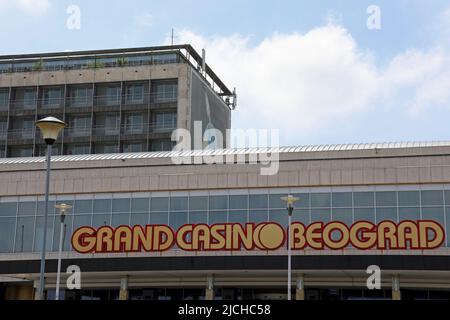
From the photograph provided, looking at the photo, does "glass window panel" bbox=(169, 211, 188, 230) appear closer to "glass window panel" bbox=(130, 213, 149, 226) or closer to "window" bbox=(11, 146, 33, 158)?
"glass window panel" bbox=(130, 213, 149, 226)

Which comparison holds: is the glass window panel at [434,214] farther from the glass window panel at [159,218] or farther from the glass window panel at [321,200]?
the glass window panel at [159,218]

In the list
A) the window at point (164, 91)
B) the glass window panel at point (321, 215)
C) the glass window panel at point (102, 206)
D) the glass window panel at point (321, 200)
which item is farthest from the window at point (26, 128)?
the glass window panel at point (321, 215)

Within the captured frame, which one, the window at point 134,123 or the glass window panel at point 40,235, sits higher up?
the window at point 134,123

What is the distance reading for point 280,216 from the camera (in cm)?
4738

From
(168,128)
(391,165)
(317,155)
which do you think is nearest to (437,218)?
(391,165)

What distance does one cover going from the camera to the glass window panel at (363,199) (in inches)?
1815

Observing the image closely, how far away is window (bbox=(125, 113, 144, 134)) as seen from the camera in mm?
97938

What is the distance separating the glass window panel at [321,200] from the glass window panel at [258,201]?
10.1ft

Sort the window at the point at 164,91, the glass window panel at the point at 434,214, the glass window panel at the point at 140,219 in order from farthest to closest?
the window at the point at 164,91
the glass window panel at the point at 140,219
the glass window panel at the point at 434,214

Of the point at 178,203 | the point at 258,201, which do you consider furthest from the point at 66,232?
the point at 258,201

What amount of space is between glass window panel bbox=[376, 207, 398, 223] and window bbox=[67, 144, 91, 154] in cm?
5989

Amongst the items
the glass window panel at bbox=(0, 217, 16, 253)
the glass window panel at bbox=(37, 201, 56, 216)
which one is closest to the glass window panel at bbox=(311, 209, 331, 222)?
the glass window panel at bbox=(37, 201, 56, 216)
